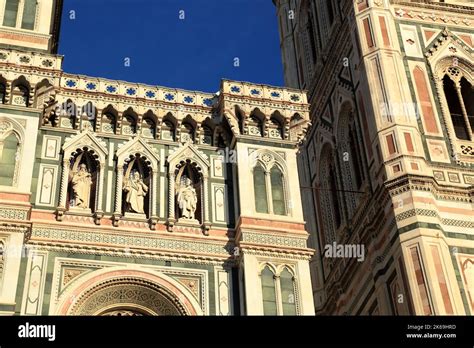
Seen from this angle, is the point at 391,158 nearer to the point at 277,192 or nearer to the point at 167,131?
the point at 277,192

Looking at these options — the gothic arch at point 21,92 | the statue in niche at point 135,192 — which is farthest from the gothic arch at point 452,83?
the gothic arch at point 21,92

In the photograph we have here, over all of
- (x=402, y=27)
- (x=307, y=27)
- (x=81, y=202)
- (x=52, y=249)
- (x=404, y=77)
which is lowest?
(x=52, y=249)

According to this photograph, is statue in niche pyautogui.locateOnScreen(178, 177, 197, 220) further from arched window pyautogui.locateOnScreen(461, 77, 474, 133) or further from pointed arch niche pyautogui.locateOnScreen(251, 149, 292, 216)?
arched window pyautogui.locateOnScreen(461, 77, 474, 133)

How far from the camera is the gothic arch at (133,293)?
593 inches

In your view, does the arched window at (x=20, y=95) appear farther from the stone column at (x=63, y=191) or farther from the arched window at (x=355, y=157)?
the arched window at (x=355, y=157)

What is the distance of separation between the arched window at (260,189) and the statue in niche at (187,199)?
3.44ft

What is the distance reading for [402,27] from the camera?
21953 millimetres

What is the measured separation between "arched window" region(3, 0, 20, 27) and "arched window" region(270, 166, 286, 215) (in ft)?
18.2

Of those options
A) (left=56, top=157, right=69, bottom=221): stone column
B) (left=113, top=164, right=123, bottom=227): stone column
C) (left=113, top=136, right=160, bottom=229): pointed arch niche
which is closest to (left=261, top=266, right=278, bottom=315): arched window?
(left=113, top=136, right=160, bottom=229): pointed arch niche

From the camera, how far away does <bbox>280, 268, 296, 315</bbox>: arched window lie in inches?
597

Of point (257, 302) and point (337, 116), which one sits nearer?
point (257, 302)
